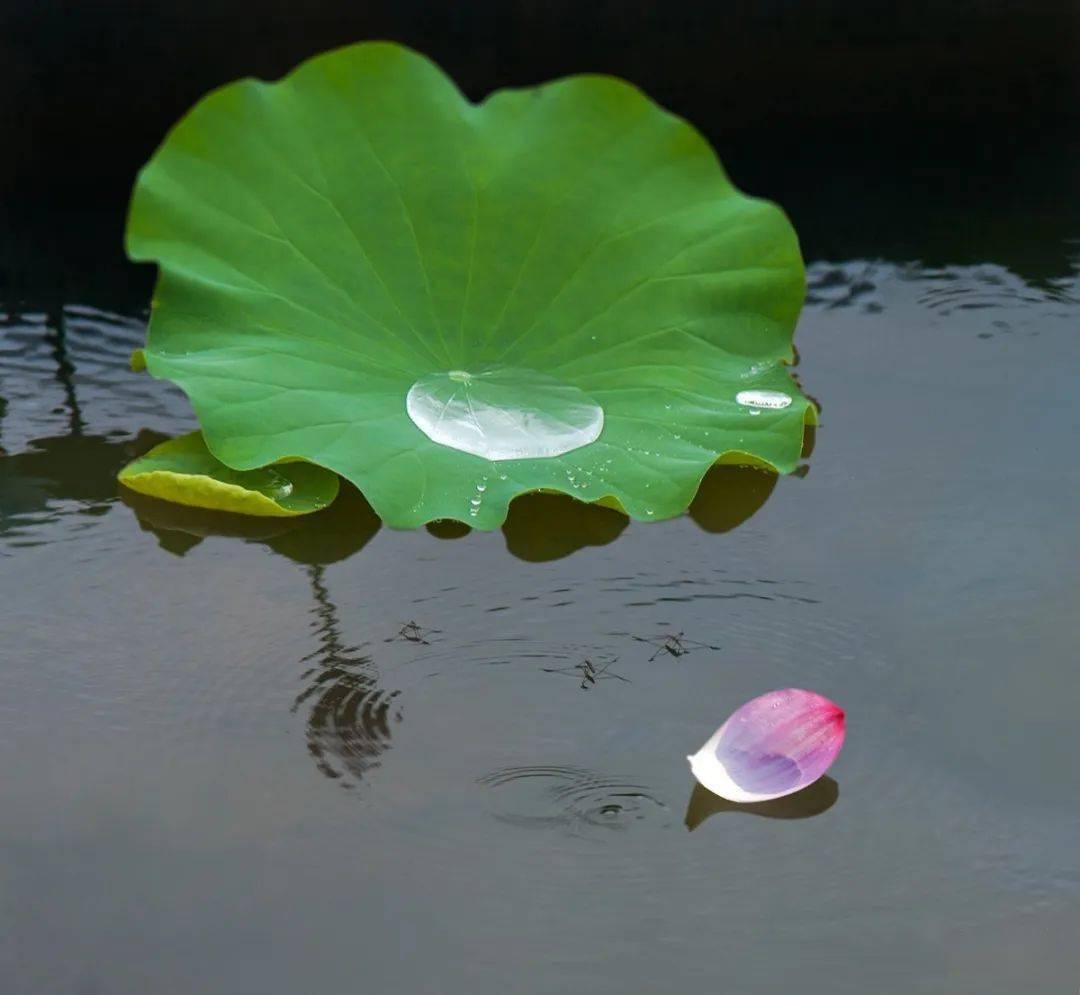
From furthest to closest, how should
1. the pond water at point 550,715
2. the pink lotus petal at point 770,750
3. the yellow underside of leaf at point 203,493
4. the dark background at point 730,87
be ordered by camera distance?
the dark background at point 730,87
the yellow underside of leaf at point 203,493
the pink lotus petal at point 770,750
the pond water at point 550,715

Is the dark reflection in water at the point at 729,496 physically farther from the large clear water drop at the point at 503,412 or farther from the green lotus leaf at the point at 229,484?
the green lotus leaf at the point at 229,484

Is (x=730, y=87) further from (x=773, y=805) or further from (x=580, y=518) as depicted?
(x=773, y=805)

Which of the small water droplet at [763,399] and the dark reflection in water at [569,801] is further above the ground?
the small water droplet at [763,399]

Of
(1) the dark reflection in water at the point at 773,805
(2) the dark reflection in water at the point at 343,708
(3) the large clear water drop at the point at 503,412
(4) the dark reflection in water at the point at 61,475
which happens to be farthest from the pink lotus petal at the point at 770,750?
(4) the dark reflection in water at the point at 61,475

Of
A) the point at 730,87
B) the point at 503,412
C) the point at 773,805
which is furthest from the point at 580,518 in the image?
the point at 730,87

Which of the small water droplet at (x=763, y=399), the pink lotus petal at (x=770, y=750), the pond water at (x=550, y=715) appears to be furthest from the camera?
the small water droplet at (x=763, y=399)

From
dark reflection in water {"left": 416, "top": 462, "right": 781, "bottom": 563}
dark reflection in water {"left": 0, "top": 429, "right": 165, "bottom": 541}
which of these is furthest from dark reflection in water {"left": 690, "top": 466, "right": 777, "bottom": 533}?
dark reflection in water {"left": 0, "top": 429, "right": 165, "bottom": 541}

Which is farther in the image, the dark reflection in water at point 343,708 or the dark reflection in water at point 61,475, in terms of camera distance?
the dark reflection in water at point 61,475

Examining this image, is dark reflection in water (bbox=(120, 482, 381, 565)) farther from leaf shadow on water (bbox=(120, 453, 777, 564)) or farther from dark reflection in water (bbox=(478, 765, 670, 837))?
dark reflection in water (bbox=(478, 765, 670, 837))

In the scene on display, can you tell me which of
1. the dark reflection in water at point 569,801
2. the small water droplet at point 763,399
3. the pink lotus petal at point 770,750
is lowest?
the dark reflection in water at point 569,801
